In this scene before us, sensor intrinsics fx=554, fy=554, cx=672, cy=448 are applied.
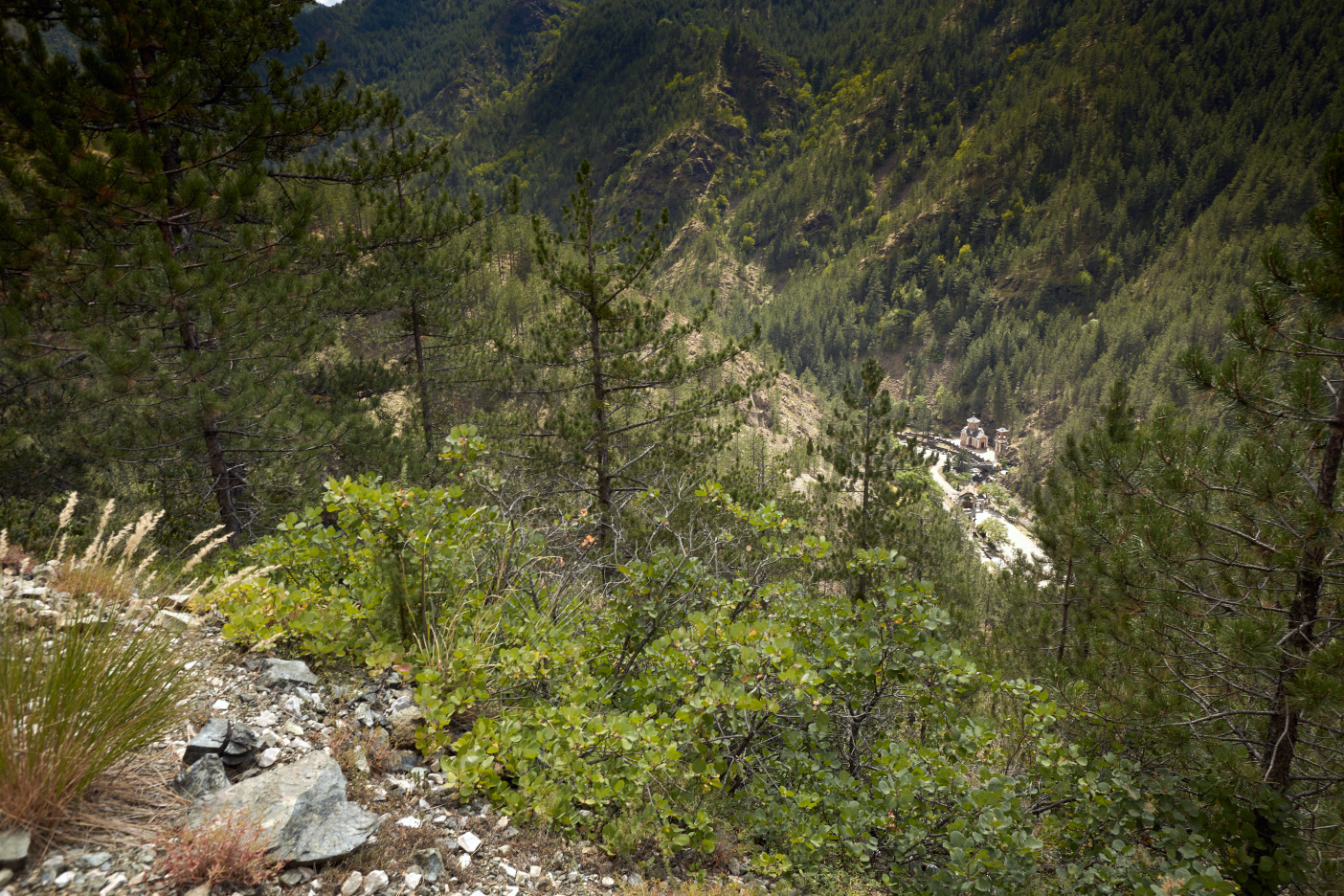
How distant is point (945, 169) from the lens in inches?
4835

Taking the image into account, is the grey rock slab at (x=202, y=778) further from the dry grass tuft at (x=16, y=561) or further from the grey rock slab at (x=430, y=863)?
the dry grass tuft at (x=16, y=561)

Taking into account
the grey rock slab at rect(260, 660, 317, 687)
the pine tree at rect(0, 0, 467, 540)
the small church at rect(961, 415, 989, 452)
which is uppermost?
the pine tree at rect(0, 0, 467, 540)

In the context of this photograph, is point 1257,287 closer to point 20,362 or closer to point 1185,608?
point 1185,608

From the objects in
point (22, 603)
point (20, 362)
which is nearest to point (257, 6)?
point (20, 362)

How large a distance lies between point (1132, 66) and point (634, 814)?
558ft

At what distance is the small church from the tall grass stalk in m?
99.1

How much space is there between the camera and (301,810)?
7.13 ft

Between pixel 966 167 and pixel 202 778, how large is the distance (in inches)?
5835

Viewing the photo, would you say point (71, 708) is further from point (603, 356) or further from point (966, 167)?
point (966, 167)

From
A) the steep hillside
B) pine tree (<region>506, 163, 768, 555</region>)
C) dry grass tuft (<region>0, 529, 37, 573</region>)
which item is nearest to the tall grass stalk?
dry grass tuft (<region>0, 529, 37, 573</region>)

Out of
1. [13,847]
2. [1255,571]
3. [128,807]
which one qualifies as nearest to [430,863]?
[128,807]

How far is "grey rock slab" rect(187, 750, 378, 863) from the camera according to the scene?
2.06m

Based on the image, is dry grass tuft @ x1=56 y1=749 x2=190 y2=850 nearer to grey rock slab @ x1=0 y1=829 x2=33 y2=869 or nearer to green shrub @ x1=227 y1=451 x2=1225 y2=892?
grey rock slab @ x1=0 y1=829 x2=33 y2=869

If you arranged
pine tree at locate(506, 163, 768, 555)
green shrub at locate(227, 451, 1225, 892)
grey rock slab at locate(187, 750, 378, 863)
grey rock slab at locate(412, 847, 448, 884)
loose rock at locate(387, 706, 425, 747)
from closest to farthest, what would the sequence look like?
grey rock slab at locate(187, 750, 378, 863) < grey rock slab at locate(412, 847, 448, 884) < green shrub at locate(227, 451, 1225, 892) < loose rock at locate(387, 706, 425, 747) < pine tree at locate(506, 163, 768, 555)
